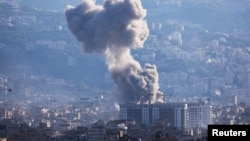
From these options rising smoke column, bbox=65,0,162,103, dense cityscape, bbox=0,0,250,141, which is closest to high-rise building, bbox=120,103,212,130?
dense cityscape, bbox=0,0,250,141

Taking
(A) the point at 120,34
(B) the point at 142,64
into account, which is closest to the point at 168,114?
(A) the point at 120,34

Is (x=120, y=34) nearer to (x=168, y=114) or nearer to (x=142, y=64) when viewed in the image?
(x=168, y=114)

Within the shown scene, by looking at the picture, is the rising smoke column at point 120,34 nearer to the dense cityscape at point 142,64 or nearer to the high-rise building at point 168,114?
the high-rise building at point 168,114

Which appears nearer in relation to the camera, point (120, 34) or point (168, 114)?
point (120, 34)

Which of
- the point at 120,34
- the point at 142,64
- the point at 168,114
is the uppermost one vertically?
the point at 120,34

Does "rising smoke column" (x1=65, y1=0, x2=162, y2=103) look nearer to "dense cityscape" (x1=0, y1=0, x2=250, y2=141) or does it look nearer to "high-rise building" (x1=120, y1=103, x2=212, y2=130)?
"high-rise building" (x1=120, y1=103, x2=212, y2=130)

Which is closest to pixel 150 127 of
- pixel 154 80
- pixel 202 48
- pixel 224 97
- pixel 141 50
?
pixel 154 80

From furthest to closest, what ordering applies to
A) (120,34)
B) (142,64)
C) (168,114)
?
(142,64) → (168,114) → (120,34)
